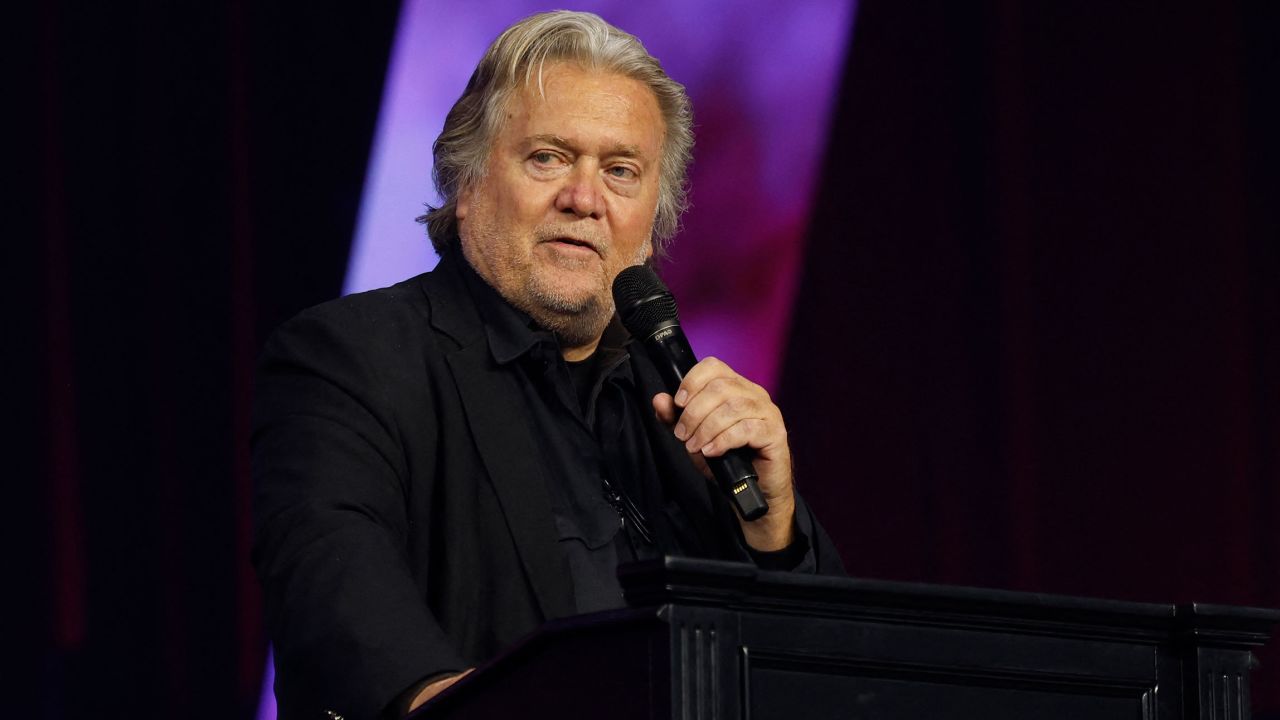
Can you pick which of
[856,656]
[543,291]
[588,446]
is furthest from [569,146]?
[856,656]

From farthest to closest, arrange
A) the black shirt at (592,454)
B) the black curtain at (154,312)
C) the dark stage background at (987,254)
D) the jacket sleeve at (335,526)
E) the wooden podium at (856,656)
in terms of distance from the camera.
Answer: the dark stage background at (987,254), the black curtain at (154,312), the black shirt at (592,454), the jacket sleeve at (335,526), the wooden podium at (856,656)

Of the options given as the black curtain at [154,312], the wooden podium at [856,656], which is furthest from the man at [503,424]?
the black curtain at [154,312]

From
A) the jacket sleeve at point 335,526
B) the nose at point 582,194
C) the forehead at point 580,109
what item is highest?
the forehead at point 580,109

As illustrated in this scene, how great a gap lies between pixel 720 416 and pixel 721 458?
0.04 meters

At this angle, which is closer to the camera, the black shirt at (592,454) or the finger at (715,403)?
the finger at (715,403)

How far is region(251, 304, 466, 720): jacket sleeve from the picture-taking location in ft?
4.54

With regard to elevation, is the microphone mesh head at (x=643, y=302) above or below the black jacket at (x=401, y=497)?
above

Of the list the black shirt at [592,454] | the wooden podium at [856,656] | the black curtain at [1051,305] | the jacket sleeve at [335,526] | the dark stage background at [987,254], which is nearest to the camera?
the wooden podium at [856,656]

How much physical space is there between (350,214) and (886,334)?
1057 mm

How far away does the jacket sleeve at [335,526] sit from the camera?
54.5 inches

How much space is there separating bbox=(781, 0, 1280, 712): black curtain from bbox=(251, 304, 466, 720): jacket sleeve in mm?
1384

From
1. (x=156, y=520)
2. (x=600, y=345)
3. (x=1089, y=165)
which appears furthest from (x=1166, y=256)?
(x=156, y=520)

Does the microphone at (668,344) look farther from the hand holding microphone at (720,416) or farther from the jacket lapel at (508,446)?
the jacket lapel at (508,446)

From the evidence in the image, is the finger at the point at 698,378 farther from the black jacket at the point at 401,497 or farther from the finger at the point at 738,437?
the black jacket at the point at 401,497
